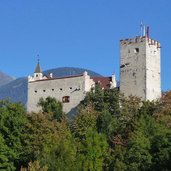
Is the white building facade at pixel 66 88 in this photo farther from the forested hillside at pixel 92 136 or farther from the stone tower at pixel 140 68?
the stone tower at pixel 140 68

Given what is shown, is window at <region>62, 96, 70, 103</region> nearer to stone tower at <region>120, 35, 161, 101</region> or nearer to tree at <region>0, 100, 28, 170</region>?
stone tower at <region>120, 35, 161, 101</region>

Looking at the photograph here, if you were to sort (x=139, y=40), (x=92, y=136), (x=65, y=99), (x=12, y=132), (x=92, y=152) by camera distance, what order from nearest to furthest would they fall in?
(x=92, y=152) < (x=92, y=136) < (x=12, y=132) < (x=139, y=40) < (x=65, y=99)

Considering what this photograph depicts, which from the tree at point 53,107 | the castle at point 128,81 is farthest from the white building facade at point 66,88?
the tree at point 53,107

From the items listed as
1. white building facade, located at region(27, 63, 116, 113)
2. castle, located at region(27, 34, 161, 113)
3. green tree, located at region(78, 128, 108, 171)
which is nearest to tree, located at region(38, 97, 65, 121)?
white building facade, located at region(27, 63, 116, 113)

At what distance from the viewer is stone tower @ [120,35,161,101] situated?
80.4 m

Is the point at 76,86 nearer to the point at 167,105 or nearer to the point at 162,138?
the point at 167,105

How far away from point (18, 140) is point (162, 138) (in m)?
17.7

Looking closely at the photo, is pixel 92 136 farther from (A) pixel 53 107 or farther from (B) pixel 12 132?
(A) pixel 53 107

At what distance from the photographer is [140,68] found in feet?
266

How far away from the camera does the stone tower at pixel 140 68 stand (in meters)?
80.4

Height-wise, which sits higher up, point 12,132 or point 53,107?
point 53,107

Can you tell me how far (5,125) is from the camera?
6806 cm

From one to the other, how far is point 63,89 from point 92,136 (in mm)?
29207

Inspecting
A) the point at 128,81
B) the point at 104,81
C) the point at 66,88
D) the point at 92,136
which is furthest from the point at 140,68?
the point at 92,136
